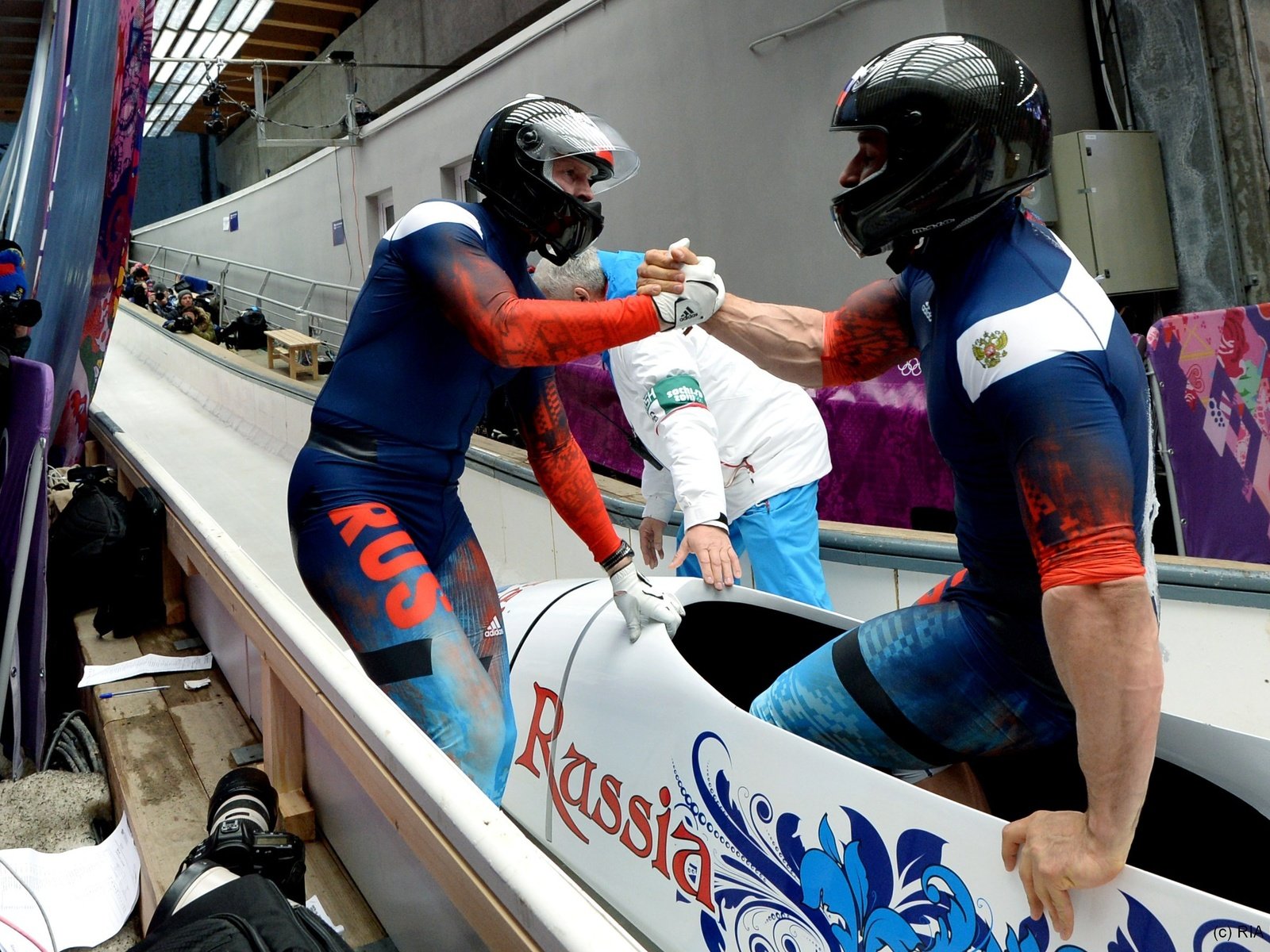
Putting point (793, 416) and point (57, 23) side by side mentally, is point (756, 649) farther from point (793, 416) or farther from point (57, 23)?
point (57, 23)

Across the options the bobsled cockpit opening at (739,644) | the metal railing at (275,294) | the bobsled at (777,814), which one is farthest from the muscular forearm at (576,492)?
the metal railing at (275,294)

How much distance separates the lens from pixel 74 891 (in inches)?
63.8

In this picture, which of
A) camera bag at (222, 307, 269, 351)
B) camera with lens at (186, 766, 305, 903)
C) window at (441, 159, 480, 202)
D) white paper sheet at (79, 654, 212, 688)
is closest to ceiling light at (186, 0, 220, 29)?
camera bag at (222, 307, 269, 351)

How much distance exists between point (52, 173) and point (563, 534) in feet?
7.22

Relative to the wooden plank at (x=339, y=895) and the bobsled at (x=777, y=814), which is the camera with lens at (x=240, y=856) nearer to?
the wooden plank at (x=339, y=895)

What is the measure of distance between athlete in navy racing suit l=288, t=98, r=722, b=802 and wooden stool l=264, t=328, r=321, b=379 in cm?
603

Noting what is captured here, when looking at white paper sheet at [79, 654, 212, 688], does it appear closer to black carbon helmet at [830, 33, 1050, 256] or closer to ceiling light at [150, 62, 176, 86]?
black carbon helmet at [830, 33, 1050, 256]

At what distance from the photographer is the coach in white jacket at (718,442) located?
222 centimetres

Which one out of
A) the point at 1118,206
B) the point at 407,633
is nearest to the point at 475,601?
the point at 407,633

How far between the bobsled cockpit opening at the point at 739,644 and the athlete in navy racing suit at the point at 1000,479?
399mm

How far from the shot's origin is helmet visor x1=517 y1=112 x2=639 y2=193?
163 centimetres

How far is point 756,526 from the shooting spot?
8.10 ft

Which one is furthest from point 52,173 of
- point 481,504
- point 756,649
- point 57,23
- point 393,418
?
point 756,649

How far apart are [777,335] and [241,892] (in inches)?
39.6
